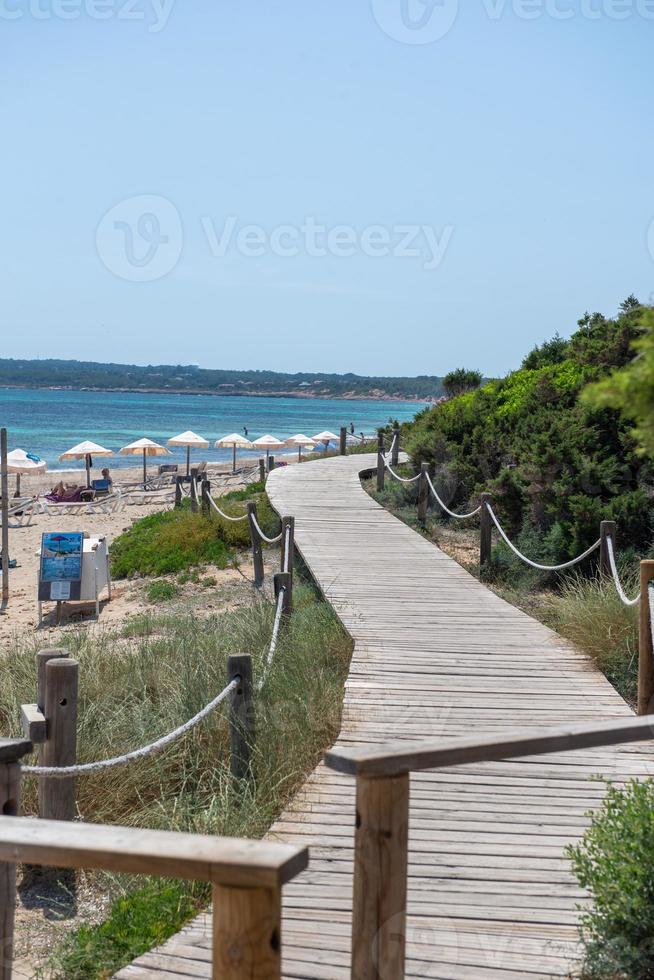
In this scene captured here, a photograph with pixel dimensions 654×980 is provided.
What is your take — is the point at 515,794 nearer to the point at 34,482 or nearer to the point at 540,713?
the point at 540,713

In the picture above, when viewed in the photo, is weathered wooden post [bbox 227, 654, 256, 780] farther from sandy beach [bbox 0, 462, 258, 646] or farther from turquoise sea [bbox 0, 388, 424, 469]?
turquoise sea [bbox 0, 388, 424, 469]

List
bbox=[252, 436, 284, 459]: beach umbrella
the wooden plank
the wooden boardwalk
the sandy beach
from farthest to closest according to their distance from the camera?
1. bbox=[252, 436, 284, 459]: beach umbrella
2. the sandy beach
3. the wooden boardwalk
4. the wooden plank

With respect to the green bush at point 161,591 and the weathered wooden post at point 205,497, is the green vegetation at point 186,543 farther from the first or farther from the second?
the green bush at point 161,591

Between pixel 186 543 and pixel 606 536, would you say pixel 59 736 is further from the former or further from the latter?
pixel 186 543

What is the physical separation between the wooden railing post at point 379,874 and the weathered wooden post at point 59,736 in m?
2.84

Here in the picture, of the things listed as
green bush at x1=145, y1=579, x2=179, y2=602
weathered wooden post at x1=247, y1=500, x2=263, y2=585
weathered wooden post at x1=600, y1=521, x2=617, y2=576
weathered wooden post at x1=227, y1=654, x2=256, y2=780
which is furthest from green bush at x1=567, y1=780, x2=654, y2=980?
green bush at x1=145, y1=579, x2=179, y2=602

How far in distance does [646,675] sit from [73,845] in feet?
16.5

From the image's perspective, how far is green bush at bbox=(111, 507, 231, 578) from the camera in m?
16.7

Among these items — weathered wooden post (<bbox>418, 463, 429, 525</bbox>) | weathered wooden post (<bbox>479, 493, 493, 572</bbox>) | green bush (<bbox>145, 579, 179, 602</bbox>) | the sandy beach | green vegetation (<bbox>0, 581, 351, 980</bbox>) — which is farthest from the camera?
weathered wooden post (<bbox>418, 463, 429, 525</bbox>)

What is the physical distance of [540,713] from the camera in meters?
6.43

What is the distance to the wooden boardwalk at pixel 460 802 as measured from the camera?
3.63m

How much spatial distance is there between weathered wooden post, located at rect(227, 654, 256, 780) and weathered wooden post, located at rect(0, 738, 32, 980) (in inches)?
90.6

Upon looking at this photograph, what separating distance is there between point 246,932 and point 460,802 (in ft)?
10.8

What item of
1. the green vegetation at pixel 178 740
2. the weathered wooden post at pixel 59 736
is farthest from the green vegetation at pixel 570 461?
the weathered wooden post at pixel 59 736
